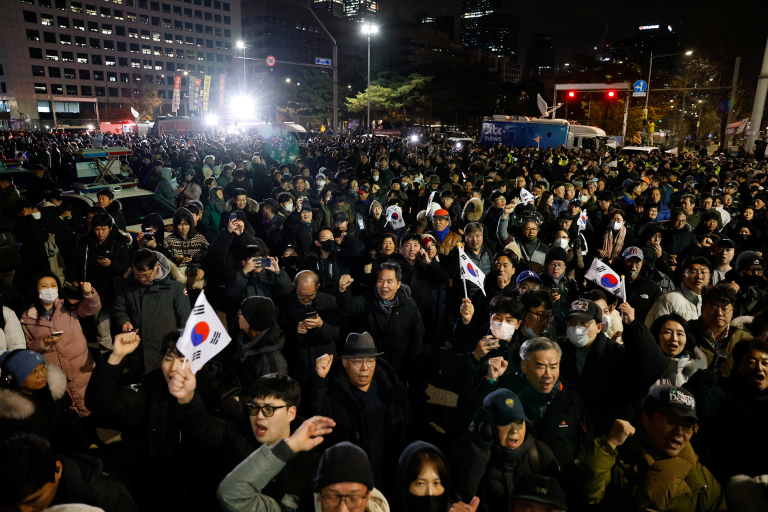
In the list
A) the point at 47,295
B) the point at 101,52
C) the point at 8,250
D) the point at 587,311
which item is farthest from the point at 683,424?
the point at 101,52

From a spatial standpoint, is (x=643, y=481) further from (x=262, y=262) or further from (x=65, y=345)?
(x=65, y=345)

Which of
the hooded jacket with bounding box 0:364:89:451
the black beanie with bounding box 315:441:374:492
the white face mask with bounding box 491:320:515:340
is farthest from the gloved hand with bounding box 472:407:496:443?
the hooded jacket with bounding box 0:364:89:451

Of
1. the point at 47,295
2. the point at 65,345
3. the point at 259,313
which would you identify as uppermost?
the point at 259,313

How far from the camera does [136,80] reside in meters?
94.9

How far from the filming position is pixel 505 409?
2.70m

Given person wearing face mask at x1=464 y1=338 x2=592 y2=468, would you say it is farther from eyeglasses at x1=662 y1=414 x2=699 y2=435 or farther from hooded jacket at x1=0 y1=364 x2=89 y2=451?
hooded jacket at x1=0 y1=364 x2=89 y2=451

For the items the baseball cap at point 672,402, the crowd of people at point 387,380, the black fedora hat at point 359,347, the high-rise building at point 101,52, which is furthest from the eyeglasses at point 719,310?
the high-rise building at point 101,52

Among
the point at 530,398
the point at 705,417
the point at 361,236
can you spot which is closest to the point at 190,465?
the point at 530,398

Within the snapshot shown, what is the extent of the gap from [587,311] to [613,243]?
3.78m

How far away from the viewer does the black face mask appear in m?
2.49

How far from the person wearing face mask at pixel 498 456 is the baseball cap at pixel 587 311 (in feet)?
4.14

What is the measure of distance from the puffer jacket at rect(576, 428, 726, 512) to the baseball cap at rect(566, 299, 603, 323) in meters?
1.10

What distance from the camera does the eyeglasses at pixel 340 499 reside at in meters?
2.28

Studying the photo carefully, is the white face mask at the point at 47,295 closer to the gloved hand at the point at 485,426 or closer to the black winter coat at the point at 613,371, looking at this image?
the gloved hand at the point at 485,426
